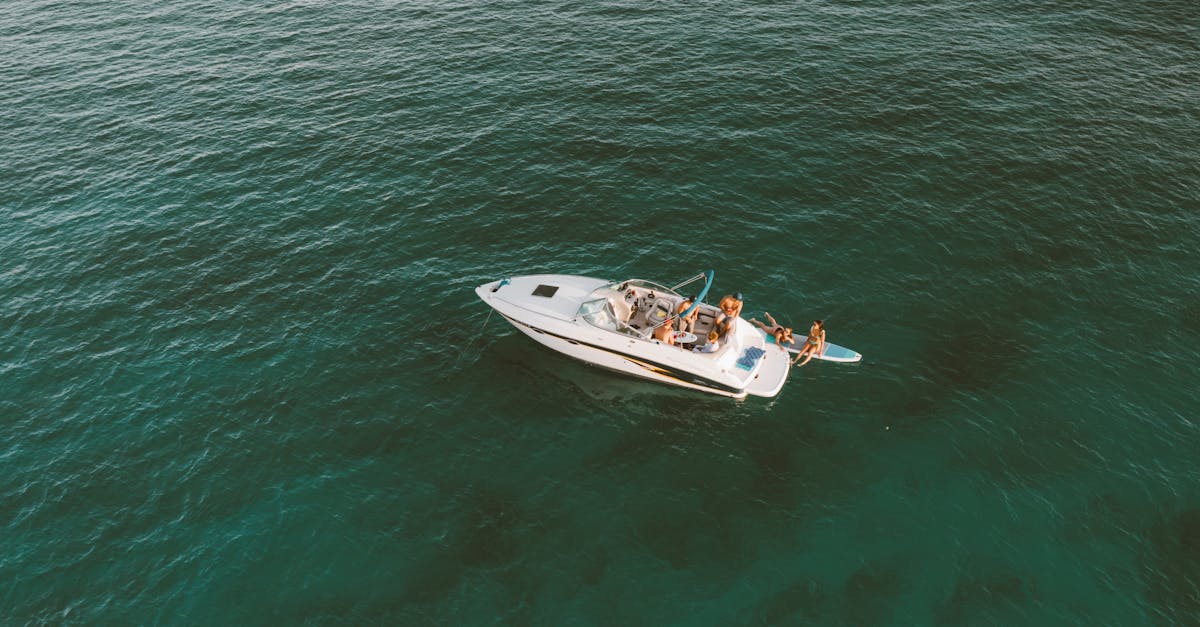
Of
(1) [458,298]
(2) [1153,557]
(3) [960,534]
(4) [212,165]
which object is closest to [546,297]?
(1) [458,298]

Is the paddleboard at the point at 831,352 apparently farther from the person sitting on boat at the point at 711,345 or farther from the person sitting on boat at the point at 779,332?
the person sitting on boat at the point at 711,345

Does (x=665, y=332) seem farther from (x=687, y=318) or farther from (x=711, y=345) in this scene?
(x=711, y=345)

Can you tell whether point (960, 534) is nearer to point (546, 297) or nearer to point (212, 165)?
point (546, 297)

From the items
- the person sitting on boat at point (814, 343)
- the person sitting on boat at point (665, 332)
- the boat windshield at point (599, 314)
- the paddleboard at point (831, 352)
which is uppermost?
the boat windshield at point (599, 314)

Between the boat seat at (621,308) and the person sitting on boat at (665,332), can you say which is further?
the boat seat at (621,308)

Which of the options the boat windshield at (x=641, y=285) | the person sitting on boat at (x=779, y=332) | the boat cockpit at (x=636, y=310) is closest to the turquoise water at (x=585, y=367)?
the person sitting on boat at (x=779, y=332)

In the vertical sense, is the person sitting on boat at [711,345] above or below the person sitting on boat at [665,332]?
below

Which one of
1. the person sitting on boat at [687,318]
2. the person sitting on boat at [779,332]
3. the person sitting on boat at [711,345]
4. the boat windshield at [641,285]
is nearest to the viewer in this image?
the person sitting on boat at [711,345]

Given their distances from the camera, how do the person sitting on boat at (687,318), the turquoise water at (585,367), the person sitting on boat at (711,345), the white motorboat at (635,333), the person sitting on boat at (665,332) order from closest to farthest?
the turquoise water at (585,367), the white motorboat at (635,333), the person sitting on boat at (711,345), the person sitting on boat at (665,332), the person sitting on boat at (687,318)
